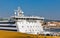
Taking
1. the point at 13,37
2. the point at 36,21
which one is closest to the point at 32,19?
the point at 36,21

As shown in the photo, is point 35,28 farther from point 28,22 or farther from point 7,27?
point 7,27

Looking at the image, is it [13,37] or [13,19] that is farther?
[13,19]

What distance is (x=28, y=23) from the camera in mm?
24359

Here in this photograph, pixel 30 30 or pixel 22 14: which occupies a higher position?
pixel 22 14

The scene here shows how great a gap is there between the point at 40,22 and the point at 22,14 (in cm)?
258

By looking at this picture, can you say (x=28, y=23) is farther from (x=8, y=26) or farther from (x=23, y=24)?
(x=8, y=26)

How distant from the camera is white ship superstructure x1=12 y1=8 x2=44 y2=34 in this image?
2367cm

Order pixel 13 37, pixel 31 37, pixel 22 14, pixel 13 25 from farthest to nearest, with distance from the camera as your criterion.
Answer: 1. pixel 22 14
2. pixel 13 25
3. pixel 13 37
4. pixel 31 37

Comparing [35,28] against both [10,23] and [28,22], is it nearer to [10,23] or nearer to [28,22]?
[28,22]

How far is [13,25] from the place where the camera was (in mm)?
23797

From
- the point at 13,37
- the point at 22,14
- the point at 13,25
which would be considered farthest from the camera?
the point at 22,14

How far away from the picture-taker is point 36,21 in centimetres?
2478

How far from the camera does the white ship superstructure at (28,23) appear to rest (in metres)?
23.7

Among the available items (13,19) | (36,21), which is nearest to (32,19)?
(36,21)
